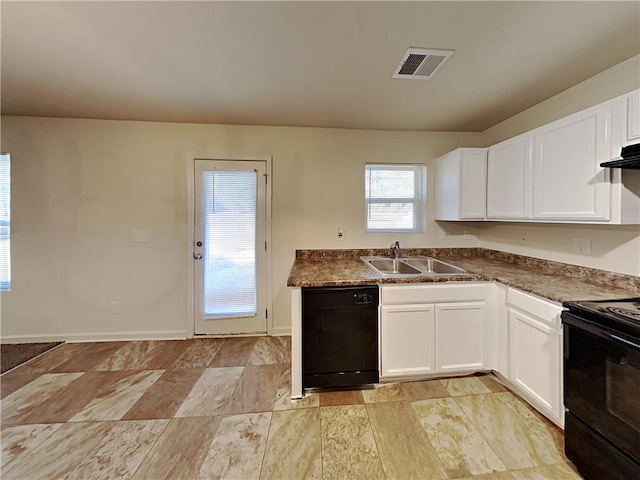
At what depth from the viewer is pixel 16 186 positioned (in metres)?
2.62

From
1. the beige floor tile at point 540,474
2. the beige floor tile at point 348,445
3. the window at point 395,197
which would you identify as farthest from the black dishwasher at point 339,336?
the window at point 395,197

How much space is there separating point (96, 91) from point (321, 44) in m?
1.96

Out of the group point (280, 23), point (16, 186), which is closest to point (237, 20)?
point (280, 23)

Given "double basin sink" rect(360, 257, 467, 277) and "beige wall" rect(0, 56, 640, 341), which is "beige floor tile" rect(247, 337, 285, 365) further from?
"double basin sink" rect(360, 257, 467, 277)

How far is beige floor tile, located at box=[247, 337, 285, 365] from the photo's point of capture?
235cm

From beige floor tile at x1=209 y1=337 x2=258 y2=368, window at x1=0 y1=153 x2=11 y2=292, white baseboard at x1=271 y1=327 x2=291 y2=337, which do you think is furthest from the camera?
white baseboard at x1=271 y1=327 x2=291 y2=337

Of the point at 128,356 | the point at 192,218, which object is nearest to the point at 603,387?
the point at 192,218

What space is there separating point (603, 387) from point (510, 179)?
1634mm

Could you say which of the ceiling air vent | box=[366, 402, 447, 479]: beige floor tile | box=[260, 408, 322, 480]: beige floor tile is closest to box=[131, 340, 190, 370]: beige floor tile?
box=[260, 408, 322, 480]: beige floor tile

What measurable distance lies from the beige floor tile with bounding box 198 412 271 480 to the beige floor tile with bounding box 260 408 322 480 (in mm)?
49

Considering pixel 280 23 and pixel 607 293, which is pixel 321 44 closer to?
pixel 280 23

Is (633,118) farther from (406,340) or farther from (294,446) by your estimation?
(294,446)

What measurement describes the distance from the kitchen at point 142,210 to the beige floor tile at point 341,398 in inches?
45.3

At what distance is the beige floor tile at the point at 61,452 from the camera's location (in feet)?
4.22
